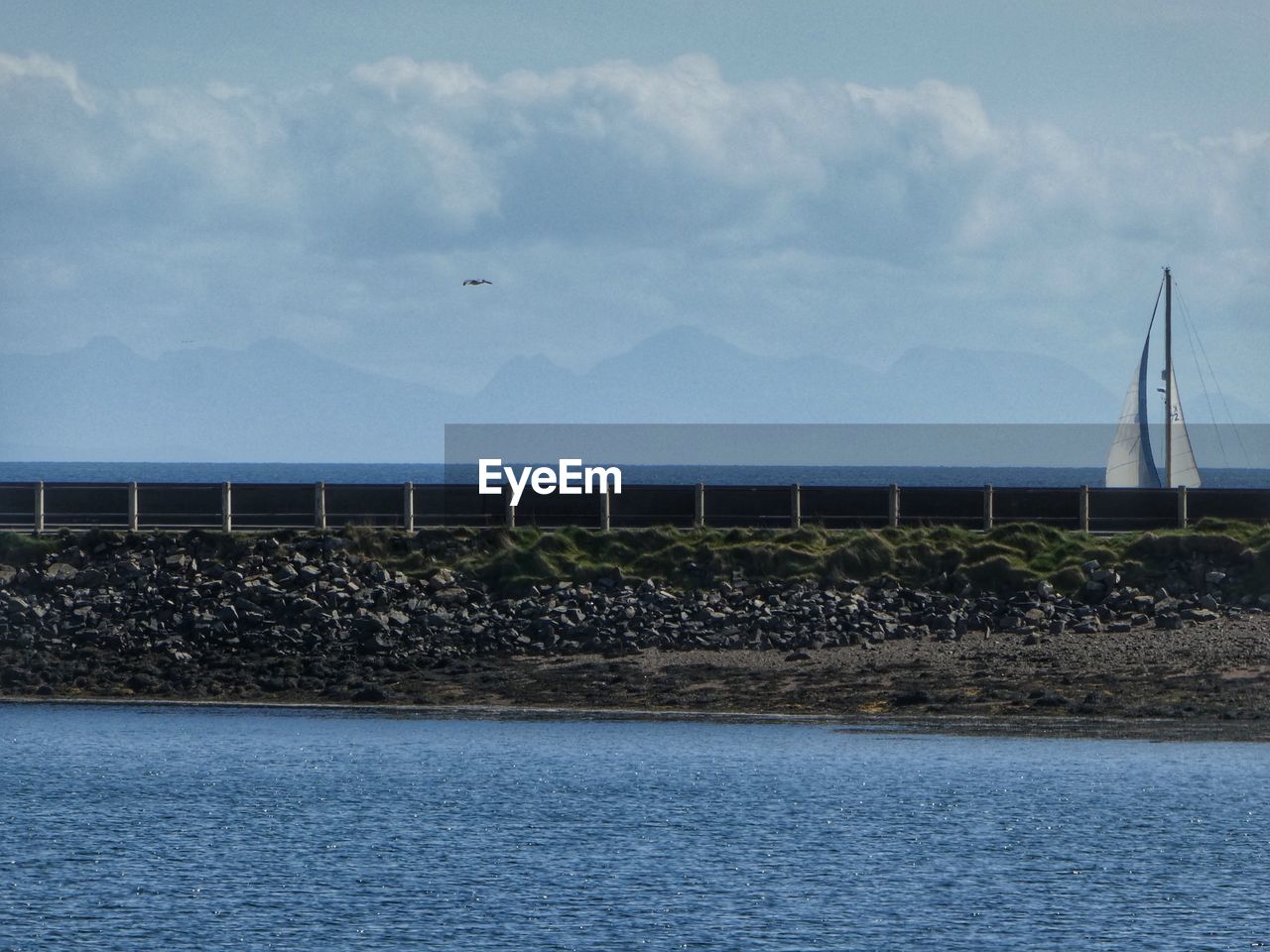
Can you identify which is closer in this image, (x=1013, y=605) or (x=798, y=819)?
(x=798, y=819)

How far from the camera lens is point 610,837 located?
90.5 ft

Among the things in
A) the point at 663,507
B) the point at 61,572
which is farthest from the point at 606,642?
the point at 61,572

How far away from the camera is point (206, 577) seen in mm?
45281

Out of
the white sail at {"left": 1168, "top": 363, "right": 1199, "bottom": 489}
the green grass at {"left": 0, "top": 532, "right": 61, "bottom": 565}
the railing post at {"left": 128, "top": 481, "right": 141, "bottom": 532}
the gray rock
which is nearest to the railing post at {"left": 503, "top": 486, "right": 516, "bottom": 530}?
the railing post at {"left": 128, "top": 481, "right": 141, "bottom": 532}

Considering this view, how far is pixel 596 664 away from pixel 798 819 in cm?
1247

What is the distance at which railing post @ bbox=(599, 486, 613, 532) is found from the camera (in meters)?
47.8

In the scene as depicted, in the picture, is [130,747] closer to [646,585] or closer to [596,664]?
[596,664]

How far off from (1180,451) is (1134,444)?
4.66 m

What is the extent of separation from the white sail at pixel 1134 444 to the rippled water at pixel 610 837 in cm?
4109

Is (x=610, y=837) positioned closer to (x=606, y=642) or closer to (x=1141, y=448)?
(x=606, y=642)

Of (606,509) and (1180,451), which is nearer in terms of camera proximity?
(606,509)

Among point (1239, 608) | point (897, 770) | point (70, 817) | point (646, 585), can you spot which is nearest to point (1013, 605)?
point (1239, 608)

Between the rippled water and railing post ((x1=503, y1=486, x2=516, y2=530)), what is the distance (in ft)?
34.0

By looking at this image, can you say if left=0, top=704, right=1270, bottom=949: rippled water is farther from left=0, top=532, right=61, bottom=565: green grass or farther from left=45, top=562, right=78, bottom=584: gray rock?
left=0, top=532, right=61, bottom=565: green grass
